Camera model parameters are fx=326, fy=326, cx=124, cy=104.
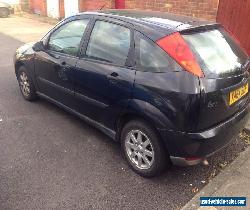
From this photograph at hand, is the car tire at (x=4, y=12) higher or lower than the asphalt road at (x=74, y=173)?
higher

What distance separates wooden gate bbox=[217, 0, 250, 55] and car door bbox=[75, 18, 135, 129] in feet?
11.9

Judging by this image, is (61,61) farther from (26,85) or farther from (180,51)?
(180,51)

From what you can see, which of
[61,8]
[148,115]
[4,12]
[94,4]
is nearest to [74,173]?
[148,115]

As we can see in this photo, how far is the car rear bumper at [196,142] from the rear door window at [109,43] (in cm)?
103

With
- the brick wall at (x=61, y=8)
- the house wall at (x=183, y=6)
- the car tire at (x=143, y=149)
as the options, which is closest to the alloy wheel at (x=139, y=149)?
the car tire at (x=143, y=149)

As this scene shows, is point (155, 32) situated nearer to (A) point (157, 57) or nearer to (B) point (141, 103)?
(A) point (157, 57)

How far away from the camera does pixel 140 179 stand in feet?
12.1

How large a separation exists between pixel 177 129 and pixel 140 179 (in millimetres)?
863

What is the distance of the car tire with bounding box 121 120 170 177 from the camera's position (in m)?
3.43

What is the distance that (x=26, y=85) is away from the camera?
5609mm

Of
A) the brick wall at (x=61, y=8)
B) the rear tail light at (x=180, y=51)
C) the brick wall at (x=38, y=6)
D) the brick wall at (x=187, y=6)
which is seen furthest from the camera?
the brick wall at (x=38, y=6)

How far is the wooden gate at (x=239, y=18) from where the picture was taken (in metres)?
6.41

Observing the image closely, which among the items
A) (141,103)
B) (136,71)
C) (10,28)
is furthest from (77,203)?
(10,28)

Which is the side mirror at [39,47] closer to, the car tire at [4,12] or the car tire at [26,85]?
the car tire at [26,85]
